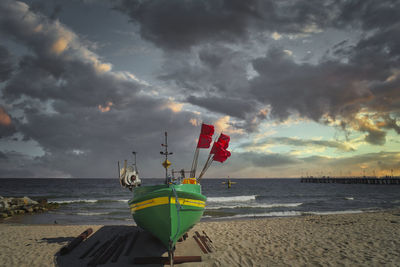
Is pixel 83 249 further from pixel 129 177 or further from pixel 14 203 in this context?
pixel 14 203

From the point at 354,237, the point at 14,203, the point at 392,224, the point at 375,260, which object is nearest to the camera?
the point at 375,260

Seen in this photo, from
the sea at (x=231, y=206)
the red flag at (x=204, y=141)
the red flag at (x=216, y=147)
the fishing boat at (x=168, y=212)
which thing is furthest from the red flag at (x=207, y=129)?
the sea at (x=231, y=206)

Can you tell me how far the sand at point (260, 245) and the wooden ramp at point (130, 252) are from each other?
4cm

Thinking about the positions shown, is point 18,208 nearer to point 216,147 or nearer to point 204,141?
Answer: point 204,141

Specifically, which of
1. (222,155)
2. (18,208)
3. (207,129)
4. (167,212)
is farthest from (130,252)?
(18,208)

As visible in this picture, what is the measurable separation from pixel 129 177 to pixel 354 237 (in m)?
12.3

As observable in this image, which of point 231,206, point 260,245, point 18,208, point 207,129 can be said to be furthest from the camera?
point 231,206

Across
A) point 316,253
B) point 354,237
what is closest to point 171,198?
point 316,253

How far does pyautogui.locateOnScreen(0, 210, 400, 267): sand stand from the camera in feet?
28.7

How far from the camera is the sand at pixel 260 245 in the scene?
28.7 feet

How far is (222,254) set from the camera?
9438 millimetres

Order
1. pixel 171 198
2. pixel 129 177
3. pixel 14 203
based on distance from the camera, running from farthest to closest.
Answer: pixel 14 203
pixel 129 177
pixel 171 198

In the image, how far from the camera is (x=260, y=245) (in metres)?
10.7

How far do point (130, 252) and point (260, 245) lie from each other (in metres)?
5.77
